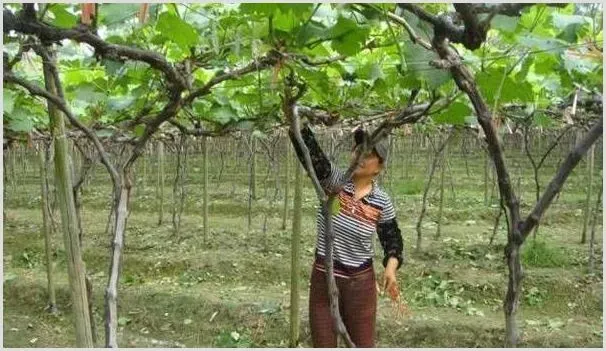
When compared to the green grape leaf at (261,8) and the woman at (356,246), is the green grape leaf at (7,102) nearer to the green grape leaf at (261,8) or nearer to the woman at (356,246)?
the woman at (356,246)

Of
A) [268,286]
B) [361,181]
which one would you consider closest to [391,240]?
[361,181]

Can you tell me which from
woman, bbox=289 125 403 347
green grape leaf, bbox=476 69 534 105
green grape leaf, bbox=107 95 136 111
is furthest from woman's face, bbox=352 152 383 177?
green grape leaf, bbox=107 95 136 111

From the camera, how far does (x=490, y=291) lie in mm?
7121

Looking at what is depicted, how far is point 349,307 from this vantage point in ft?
10.1

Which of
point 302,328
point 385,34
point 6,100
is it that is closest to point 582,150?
point 385,34

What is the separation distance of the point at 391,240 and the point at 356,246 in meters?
0.17

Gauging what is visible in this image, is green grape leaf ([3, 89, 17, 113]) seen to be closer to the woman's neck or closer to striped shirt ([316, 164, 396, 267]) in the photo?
striped shirt ([316, 164, 396, 267])

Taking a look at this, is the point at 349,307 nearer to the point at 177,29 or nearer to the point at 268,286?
the point at 177,29

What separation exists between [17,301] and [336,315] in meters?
7.13

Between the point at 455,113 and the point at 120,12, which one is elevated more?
the point at 120,12

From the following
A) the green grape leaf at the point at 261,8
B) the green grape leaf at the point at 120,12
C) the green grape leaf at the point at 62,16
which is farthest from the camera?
the green grape leaf at the point at 62,16

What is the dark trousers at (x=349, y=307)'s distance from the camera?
3.06 meters

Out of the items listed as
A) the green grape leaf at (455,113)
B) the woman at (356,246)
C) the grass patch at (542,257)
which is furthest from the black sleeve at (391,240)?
the grass patch at (542,257)

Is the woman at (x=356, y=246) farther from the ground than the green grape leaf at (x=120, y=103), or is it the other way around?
the green grape leaf at (x=120, y=103)
